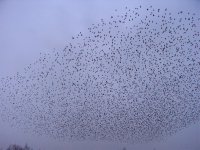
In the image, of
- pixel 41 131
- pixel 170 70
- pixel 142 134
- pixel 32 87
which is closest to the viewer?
pixel 170 70

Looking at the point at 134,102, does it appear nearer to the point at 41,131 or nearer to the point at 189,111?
the point at 189,111

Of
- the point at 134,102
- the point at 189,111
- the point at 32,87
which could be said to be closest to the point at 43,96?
the point at 32,87

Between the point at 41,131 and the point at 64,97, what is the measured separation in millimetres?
7903

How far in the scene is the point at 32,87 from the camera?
2531 centimetres

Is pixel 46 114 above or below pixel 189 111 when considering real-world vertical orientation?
below

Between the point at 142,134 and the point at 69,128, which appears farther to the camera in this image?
the point at 142,134

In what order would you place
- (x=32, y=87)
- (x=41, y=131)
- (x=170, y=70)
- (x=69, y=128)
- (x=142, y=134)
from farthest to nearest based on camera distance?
(x=41, y=131), (x=142, y=134), (x=69, y=128), (x=32, y=87), (x=170, y=70)

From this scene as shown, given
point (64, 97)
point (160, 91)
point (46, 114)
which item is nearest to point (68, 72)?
point (64, 97)

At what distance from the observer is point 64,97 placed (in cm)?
2575

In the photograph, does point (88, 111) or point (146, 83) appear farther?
point (88, 111)

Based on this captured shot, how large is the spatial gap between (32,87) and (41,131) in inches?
322

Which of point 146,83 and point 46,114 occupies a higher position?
point 146,83

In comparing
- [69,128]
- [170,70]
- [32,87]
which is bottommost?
[69,128]

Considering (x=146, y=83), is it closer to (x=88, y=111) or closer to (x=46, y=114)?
(x=88, y=111)
